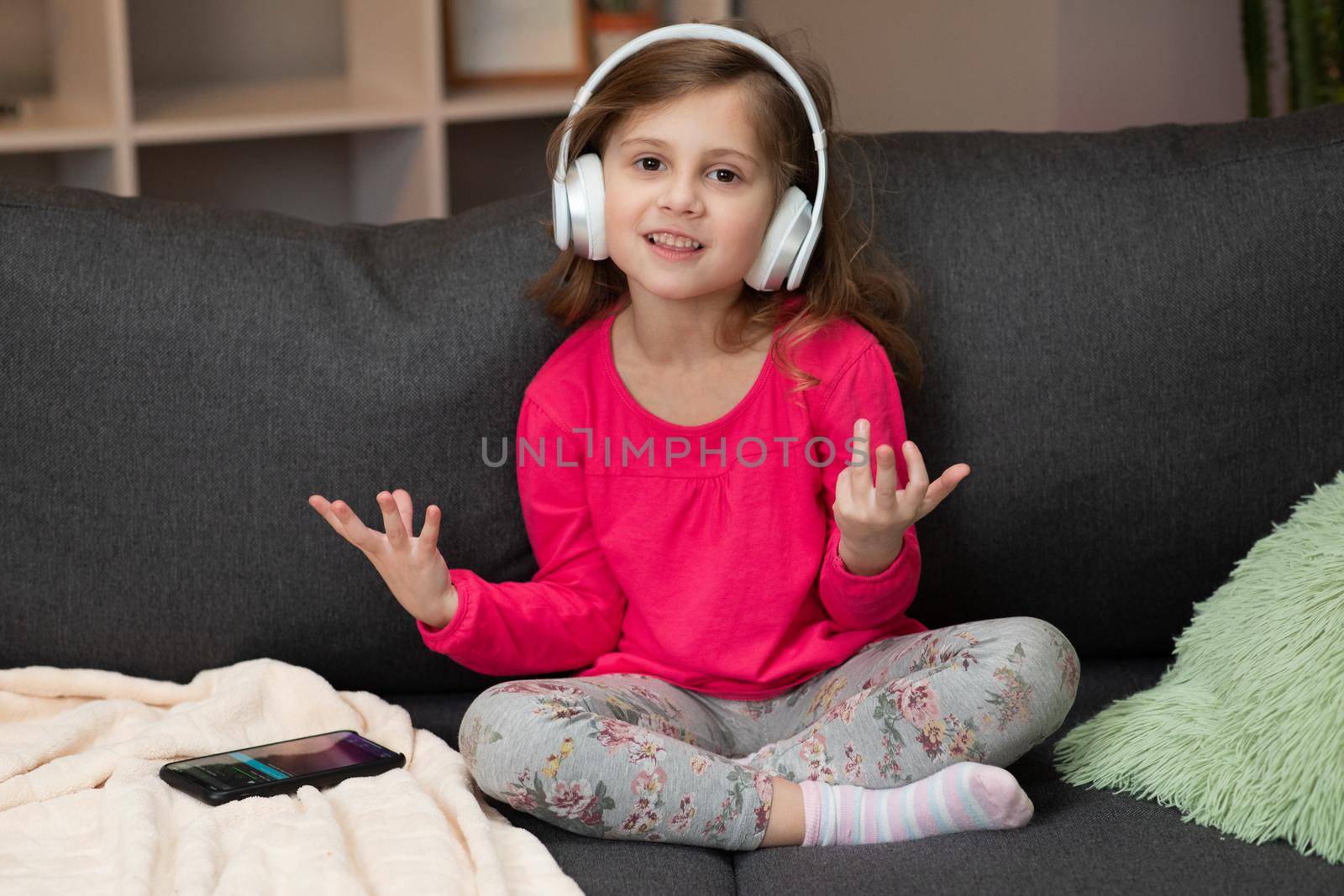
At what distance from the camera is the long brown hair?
1277mm

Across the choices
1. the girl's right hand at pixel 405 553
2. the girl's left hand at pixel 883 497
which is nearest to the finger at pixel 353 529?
the girl's right hand at pixel 405 553

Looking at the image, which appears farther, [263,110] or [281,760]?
[263,110]

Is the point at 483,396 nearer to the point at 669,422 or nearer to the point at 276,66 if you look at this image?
the point at 669,422

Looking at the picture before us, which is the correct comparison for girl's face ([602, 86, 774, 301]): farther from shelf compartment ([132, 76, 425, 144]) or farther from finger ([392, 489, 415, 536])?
shelf compartment ([132, 76, 425, 144])

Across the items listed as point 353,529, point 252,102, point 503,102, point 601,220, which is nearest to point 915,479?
point 601,220

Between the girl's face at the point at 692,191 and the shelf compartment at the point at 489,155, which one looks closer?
the girl's face at the point at 692,191

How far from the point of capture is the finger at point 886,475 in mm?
1145

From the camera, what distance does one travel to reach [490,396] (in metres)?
1.38

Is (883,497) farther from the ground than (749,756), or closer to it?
farther from the ground

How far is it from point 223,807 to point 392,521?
27 cm

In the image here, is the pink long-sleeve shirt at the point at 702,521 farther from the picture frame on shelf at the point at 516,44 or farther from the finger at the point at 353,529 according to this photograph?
the picture frame on shelf at the point at 516,44

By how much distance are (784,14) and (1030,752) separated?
167cm

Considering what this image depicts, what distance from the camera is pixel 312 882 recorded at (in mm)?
1005

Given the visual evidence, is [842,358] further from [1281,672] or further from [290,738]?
[290,738]
